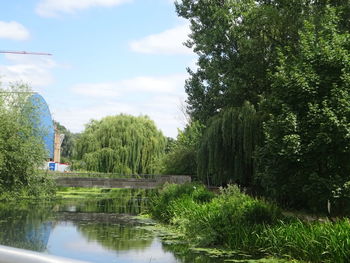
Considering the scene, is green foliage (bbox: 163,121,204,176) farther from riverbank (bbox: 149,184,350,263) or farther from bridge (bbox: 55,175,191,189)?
riverbank (bbox: 149,184,350,263)

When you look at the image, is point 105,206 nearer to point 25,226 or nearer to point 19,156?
point 19,156

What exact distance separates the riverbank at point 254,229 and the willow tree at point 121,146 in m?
21.4

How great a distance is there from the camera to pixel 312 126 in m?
11.3

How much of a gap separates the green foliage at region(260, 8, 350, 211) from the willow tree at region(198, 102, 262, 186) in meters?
6.12

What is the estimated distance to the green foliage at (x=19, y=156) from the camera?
20.9m

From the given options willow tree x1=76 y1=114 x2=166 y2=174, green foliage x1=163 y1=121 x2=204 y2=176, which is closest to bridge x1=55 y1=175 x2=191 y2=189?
green foliage x1=163 y1=121 x2=204 y2=176

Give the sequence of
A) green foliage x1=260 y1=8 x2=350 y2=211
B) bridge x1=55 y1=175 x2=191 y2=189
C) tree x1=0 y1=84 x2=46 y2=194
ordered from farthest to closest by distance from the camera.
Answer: bridge x1=55 y1=175 x2=191 y2=189 < tree x1=0 y1=84 x2=46 y2=194 < green foliage x1=260 y1=8 x2=350 y2=211

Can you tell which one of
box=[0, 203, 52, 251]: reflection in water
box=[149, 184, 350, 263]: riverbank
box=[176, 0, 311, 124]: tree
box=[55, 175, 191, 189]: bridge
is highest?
box=[176, 0, 311, 124]: tree

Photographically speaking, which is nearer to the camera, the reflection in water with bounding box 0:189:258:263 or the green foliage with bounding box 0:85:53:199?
the reflection in water with bounding box 0:189:258:263

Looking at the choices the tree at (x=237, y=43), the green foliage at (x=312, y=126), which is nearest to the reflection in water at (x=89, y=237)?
the green foliage at (x=312, y=126)

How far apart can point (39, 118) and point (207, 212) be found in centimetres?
1633

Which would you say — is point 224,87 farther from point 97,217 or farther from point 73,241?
point 73,241

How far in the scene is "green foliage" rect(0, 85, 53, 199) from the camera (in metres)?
20.9

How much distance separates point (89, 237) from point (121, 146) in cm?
2469
